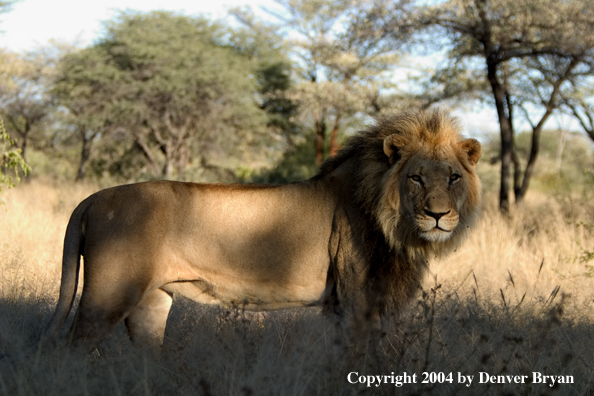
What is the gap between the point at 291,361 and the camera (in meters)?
3.05

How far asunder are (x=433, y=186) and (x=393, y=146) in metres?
0.37

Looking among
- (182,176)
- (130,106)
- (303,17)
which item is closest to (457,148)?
(182,176)

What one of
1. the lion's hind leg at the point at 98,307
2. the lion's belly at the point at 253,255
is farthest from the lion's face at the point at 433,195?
the lion's hind leg at the point at 98,307

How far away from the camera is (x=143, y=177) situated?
20.7m

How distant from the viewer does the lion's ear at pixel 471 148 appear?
3607mm

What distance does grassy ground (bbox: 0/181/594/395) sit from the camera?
9.27 feet

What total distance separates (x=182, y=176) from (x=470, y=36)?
1097 centimetres

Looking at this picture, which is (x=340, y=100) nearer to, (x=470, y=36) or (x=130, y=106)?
(x=130, y=106)

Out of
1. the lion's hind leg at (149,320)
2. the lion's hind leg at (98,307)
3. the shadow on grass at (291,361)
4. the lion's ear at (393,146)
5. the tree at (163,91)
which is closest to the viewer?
the shadow on grass at (291,361)

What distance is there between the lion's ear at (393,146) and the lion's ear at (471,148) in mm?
367

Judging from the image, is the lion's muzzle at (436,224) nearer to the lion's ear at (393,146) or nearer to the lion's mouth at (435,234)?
the lion's mouth at (435,234)

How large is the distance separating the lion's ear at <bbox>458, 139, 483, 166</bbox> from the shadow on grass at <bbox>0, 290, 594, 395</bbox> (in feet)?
3.15

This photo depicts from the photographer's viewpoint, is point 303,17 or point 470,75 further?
point 303,17

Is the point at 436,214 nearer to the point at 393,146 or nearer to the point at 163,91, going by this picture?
the point at 393,146
